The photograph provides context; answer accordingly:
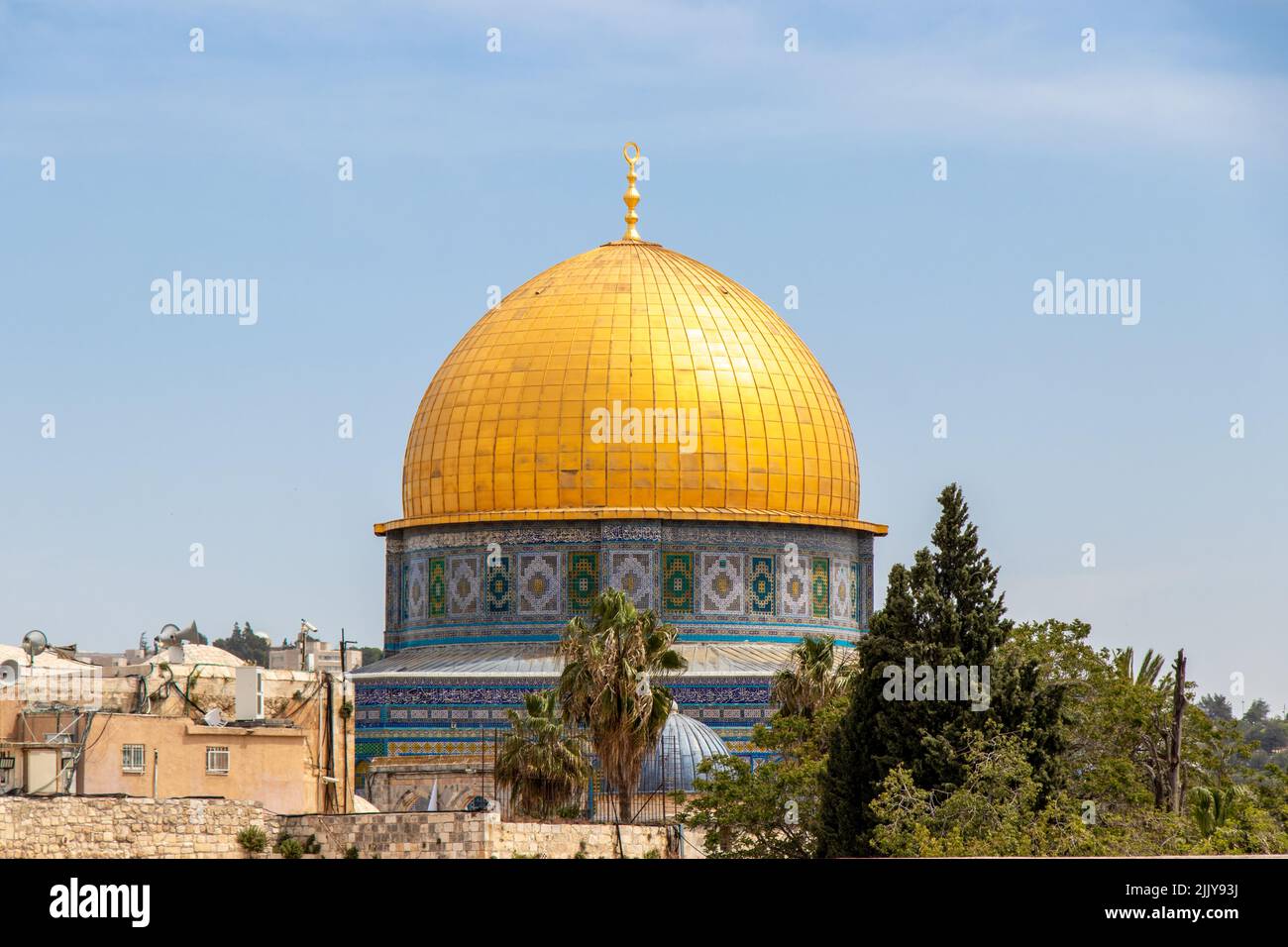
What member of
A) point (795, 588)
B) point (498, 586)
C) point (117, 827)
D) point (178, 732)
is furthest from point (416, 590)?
point (117, 827)

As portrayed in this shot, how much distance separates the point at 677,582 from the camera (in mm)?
41188

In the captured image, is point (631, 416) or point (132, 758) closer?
point (132, 758)

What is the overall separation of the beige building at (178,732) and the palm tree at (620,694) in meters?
3.56

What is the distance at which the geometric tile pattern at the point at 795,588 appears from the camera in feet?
137

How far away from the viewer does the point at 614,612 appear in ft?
103

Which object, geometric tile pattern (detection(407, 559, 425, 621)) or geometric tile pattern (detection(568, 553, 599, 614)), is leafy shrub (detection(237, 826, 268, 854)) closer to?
geometric tile pattern (detection(568, 553, 599, 614))

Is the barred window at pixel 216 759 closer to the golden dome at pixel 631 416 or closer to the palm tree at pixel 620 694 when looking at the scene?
A: the palm tree at pixel 620 694

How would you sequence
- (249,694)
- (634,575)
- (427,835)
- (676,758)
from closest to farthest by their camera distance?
(427,835) < (249,694) < (676,758) < (634,575)

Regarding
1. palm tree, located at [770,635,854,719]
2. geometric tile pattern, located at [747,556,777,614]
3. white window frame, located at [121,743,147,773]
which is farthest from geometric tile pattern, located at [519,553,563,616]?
white window frame, located at [121,743,147,773]

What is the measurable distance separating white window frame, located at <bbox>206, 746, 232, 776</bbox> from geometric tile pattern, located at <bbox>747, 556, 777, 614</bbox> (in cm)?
1456

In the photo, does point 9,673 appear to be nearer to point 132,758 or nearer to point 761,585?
point 132,758

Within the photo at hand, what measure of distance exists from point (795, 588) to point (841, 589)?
127 cm
